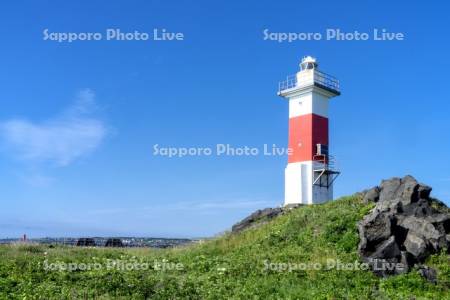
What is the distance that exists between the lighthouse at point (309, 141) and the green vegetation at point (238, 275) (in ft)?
44.6

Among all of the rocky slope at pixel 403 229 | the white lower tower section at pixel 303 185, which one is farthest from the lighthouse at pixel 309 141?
the rocky slope at pixel 403 229

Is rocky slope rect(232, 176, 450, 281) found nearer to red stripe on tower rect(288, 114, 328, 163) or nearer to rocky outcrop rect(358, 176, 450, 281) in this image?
rocky outcrop rect(358, 176, 450, 281)

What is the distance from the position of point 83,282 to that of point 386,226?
12.1 m

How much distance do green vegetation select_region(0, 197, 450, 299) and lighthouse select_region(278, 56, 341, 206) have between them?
535 inches

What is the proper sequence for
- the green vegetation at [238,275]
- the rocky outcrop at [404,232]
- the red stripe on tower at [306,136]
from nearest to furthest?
the green vegetation at [238,275]
the rocky outcrop at [404,232]
the red stripe on tower at [306,136]

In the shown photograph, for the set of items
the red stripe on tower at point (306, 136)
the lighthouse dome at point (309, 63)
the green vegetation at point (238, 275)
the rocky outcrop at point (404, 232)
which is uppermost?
the lighthouse dome at point (309, 63)

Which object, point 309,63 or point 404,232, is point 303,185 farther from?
point 404,232

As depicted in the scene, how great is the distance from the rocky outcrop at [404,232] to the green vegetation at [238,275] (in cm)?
54

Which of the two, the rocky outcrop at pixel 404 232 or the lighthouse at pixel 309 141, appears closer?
the rocky outcrop at pixel 404 232

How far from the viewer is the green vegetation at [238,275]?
47.0 ft

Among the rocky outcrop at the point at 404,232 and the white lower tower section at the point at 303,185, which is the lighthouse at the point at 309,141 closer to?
the white lower tower section at the point at 303,185

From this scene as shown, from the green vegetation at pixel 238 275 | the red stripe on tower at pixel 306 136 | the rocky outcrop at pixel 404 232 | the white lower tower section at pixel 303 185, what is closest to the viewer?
the green vegetation at pixel 238 275

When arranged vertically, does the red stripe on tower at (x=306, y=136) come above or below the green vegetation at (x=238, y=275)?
above

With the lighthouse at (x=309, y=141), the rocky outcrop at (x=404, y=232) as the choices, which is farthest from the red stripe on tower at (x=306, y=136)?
the rocky outcrop at (x=404, y=232)
